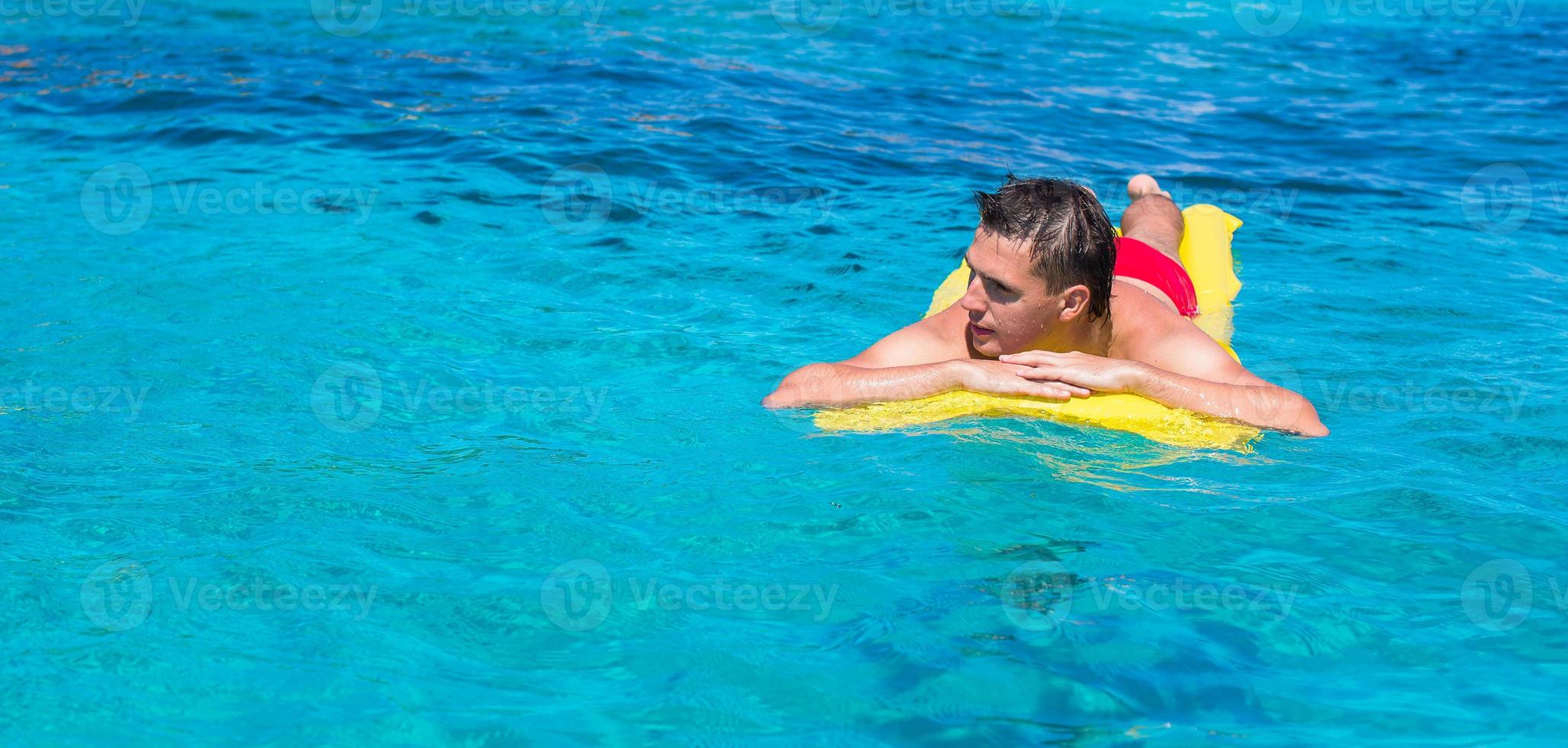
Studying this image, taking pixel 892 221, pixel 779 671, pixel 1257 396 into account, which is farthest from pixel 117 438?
pixel 892 221

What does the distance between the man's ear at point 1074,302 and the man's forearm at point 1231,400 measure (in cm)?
28

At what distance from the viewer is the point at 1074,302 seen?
14.1ft

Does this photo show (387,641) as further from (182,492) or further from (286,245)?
(286,245)

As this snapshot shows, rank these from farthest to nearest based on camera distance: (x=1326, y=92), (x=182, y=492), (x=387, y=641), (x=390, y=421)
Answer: (x=1326, y=92)
(x=390, y=421)
(x=182, y=492)
(x=387, y=641)

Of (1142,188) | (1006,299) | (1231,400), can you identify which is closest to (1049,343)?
(1006,299)

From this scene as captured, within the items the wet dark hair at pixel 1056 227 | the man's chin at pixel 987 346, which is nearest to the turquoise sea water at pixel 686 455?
the man's chin at pixel 987 346

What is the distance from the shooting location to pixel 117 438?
14.0 ft

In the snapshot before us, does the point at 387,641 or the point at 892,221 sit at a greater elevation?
the point at 892,221

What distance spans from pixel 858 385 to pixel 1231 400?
124 cm

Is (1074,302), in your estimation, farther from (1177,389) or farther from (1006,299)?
(1177,389)

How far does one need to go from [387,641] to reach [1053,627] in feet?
5.11

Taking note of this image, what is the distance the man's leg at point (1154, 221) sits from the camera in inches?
233

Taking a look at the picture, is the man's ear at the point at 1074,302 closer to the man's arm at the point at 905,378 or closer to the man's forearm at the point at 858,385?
the man's arm at the point at 905,378

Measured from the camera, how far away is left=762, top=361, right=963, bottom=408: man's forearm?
14.5 feet
